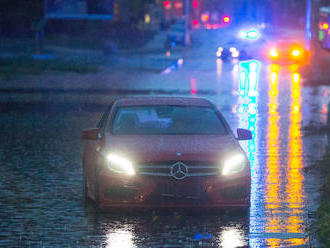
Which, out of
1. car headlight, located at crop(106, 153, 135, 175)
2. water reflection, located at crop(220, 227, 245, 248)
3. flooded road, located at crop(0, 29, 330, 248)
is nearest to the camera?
water reflection, located at crop(220, 227, 245, 248)

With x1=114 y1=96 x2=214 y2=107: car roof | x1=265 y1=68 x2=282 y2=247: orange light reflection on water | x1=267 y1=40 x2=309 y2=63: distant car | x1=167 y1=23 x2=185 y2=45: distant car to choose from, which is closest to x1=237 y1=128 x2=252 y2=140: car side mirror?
x1=114 y1=96 x2=214 y2=107: car roof

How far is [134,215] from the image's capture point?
10016 millimetres

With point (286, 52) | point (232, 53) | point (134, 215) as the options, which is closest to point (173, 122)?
point (134, 215)

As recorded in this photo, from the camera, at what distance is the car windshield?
10922 mm

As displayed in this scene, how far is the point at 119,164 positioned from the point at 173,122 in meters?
1.49

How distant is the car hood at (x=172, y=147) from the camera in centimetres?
980

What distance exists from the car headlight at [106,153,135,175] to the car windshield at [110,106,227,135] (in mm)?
946

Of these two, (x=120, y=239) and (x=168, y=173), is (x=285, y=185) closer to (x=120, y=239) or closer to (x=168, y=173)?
(x=168, y=173)

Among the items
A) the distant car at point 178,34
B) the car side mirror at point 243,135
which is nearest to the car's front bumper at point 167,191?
the car side mirror at point 243,135

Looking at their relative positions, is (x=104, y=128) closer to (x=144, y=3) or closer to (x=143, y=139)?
(x=143, y=139)

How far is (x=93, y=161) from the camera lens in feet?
34.2

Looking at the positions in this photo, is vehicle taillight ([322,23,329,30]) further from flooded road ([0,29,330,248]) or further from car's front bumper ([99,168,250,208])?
car's front bumper ([99,168,250,208])

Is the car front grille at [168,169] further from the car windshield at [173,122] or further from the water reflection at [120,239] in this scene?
the car windshield at [173,122]

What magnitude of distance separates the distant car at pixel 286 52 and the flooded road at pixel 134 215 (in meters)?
18.4
